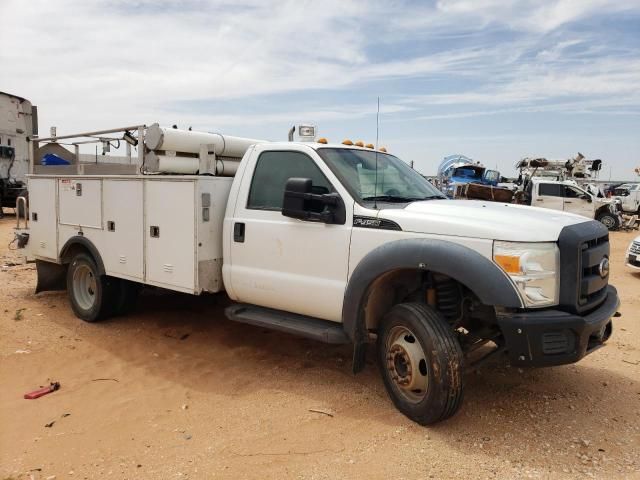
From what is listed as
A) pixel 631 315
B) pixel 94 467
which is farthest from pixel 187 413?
pixel 631 315

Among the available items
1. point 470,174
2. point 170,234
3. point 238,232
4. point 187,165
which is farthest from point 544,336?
point 470,174

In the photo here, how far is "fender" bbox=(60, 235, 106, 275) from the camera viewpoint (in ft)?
20.0

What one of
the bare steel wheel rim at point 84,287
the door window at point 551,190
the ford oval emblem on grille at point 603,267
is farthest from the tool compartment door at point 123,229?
the door window at point 551,190

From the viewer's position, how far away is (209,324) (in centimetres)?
644

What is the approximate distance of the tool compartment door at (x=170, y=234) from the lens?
5031 mm

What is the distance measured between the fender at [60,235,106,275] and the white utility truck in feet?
0.08

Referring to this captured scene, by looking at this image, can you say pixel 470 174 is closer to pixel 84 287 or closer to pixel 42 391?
pixel 84 287

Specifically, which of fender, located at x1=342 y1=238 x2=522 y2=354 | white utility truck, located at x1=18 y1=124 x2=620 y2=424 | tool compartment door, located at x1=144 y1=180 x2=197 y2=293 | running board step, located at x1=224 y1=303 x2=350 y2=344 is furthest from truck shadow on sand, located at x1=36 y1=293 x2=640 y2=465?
tool compartment door, located at x1=144 y1=180 x2=197 y2=293

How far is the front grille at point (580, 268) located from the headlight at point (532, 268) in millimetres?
48

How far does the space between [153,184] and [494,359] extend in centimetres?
349

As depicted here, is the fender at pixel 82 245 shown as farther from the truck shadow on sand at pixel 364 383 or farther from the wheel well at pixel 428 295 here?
the wheel well at pixel 428 295

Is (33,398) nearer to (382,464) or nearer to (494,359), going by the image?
(382,464)

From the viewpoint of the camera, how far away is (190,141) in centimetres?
550

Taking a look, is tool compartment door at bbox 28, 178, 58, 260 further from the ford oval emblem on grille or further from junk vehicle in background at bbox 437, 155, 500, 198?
junk vehicle in background at bbox 437, 155, 500, 198
